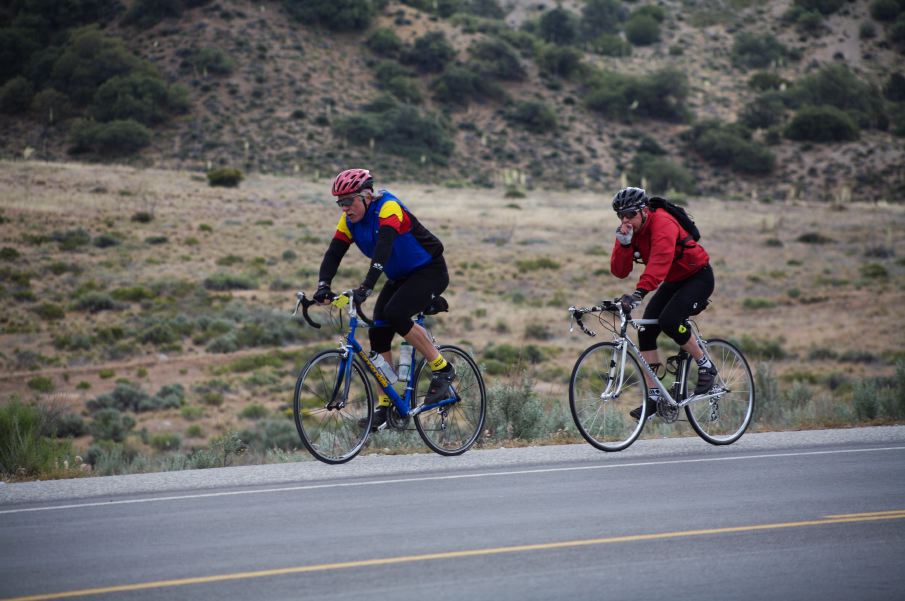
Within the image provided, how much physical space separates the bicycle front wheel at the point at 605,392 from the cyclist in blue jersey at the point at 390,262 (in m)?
1.27

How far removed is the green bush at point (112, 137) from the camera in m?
69.8

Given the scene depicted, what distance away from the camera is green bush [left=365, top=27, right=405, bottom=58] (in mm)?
87188

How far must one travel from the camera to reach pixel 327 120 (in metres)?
76.2

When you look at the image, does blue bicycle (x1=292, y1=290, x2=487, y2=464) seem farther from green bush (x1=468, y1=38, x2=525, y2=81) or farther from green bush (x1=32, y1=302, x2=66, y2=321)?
green bush (x1=468, y1=38, x2=525, y2=81)

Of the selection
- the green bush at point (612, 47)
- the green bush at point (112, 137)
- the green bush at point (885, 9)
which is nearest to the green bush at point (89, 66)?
the green bush at point (112, 137)

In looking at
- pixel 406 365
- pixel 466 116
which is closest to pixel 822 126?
pixel 466 116

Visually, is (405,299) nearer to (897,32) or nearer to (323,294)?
(323,294)

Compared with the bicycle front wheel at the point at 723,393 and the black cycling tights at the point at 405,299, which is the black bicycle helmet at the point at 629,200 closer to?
the black cycling tights at the point at 405,299

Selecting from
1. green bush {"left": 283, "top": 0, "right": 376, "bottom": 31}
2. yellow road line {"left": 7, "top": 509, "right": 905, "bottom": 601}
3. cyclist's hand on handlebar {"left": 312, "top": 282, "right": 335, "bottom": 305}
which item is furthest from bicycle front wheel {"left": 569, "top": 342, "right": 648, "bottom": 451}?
green bush {"left": 283, "top": 0, "right": 376, "bottom": 31}

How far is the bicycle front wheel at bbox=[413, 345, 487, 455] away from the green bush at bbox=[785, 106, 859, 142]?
78.7 m

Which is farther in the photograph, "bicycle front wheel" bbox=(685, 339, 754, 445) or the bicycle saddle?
"bicycle front wheel" bbox=(685, 339, 754, 445)

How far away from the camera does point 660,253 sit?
8.79m

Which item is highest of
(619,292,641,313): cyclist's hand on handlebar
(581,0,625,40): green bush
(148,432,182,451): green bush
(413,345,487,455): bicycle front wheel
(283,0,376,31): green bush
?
(581,0,625,40): green bush

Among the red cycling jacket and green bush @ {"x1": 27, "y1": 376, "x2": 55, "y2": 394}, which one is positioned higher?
the red cycling jacket
